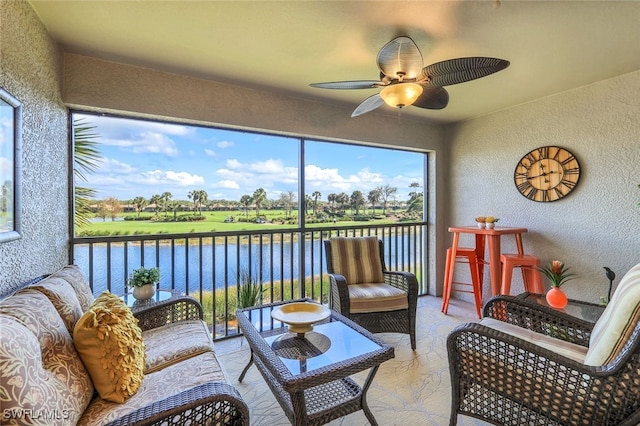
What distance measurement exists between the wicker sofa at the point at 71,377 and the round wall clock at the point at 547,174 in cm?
347

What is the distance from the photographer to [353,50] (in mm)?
2150

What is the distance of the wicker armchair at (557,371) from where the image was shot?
1144 mm

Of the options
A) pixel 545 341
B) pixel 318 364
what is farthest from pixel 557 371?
pixel 318 364

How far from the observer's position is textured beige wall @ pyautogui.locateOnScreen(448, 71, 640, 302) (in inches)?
102

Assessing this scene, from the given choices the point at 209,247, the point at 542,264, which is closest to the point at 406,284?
the point at 542,264

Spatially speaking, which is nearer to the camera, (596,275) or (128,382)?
(128,382)

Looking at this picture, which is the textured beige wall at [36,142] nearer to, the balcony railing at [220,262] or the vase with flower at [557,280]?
the balcony railing at [220,262]

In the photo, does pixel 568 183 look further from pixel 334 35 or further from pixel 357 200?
pixel 334 35

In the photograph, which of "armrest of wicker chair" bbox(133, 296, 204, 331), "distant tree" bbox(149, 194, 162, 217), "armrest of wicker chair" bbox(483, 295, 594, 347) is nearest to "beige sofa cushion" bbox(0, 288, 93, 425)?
"armrest of wicker chair" bbox(133, 296, 204, 331)

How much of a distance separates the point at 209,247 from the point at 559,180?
362 centimetres

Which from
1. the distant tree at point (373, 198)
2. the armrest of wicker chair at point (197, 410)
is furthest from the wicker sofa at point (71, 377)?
the distant tree at point (373, 198)

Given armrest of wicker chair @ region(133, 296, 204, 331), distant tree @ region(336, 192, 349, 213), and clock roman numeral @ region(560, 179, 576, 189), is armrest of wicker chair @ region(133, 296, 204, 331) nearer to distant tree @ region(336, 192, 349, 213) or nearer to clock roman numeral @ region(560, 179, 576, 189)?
distant tree @ region(336, 192, 349, 213)

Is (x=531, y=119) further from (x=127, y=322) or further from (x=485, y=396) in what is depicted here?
(x=127, y=322)

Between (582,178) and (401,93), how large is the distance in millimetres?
2326
